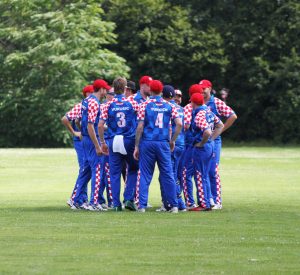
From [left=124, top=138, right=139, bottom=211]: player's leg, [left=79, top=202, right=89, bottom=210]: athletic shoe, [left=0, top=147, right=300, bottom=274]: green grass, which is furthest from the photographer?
[left=79, top=202, right=89, bottom=210]: athletic shoe

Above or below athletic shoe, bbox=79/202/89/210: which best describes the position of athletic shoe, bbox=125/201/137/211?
above

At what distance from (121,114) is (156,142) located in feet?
2.30

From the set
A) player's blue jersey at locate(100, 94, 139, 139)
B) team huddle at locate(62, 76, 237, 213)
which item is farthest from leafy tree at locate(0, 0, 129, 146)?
player's blue jersey at locate(100, 94, 139, 139)

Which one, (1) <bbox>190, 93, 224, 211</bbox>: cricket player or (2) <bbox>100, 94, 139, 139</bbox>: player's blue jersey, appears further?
(1) <bbox>190, 93, 224, 211</bbox>: cricket player

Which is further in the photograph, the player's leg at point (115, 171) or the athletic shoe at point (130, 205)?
the athletic shoe at point (130, 205)

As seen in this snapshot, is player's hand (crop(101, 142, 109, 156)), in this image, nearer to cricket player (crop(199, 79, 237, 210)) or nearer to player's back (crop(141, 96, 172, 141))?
player's back (crop(141, 96, 172, 141))

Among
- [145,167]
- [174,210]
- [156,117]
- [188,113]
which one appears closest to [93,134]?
[145,167]

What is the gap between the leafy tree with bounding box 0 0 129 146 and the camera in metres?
50.0

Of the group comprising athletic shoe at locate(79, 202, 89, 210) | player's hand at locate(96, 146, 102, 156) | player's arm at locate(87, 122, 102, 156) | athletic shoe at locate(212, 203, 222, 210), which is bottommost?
athletic shoe at locate(212, 203, 222, 210)

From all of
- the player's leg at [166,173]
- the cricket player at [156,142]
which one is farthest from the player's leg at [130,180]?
the player's leg at [166,173]

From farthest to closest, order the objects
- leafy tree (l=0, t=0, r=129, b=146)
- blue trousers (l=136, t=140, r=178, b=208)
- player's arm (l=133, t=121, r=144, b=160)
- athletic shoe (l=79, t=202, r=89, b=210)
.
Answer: leafy tree (l=0, t=0, r=129, b=146)
athletic shoe (l=79, t=202, r=89, b=210)
blue trousers (l=136, t=140, r=178, b=208)
player's arm (l=133, t=121, r=144, b=160)

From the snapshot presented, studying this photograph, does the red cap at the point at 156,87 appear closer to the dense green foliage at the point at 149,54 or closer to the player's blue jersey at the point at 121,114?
the player's blue jersey at the point at 121,114

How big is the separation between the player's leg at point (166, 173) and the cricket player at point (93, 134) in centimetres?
95

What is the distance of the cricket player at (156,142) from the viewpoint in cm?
1574
